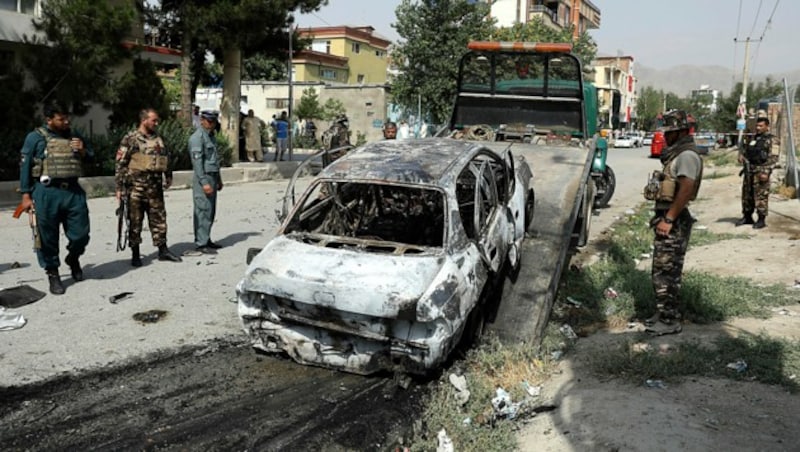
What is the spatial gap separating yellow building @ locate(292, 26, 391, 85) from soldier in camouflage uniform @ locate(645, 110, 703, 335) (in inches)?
1539

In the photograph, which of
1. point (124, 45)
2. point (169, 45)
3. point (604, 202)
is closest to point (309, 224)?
point (604, 202)

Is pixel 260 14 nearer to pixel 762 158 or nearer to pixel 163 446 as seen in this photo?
pixel 762 158

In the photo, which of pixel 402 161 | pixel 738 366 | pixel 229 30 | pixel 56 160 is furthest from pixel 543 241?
pixel 229 30

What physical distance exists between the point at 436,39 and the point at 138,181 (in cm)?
2159

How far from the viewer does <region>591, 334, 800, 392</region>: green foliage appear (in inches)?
170

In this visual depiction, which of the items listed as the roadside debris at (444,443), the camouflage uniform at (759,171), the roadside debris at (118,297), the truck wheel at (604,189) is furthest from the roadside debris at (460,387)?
the truck wheel at (604,189)

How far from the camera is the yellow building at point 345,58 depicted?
43.7 metres

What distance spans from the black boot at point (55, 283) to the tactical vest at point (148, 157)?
1.45 meters

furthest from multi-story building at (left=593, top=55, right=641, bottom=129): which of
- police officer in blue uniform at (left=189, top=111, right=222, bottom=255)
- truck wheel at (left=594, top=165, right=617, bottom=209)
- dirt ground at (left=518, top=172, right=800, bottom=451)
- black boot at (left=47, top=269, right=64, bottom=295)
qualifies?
black boot at (left=47, top=269, right=64, bottom=295)

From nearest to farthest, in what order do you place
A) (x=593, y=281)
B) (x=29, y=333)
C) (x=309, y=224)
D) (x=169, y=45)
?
(x=29, y=333) < (x=309, y=224) < (x=593, y=281) < (x=169, y=45)

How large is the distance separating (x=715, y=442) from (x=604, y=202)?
991 centimetres

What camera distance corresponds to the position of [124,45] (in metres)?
13.5

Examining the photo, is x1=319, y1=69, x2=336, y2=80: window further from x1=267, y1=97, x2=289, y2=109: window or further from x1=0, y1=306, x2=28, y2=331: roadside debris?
x1=0, y1=306, x2=28, y2=331: roadside debris

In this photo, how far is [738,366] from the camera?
4438mm
